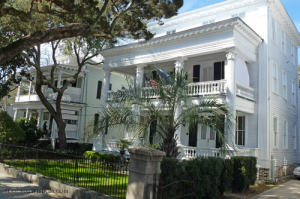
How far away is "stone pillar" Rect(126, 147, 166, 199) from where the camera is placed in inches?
243

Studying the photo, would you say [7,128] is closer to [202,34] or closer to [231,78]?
[202,34]

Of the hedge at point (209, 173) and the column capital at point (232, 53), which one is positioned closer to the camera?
the hedge at point (209, 173)

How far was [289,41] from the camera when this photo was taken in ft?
68.9

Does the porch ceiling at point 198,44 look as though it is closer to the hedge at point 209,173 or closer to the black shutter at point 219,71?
the black shutter at point 219,71

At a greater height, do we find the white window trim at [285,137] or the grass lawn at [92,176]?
the white window trim at [285,137]

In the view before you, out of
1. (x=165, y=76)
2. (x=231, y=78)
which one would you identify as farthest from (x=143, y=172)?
(x=231, y=78)

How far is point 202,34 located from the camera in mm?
14953

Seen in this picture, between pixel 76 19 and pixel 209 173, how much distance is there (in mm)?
10659

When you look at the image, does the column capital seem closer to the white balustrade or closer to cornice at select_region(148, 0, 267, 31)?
the white balustrade

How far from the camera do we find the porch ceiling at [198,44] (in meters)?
14.0

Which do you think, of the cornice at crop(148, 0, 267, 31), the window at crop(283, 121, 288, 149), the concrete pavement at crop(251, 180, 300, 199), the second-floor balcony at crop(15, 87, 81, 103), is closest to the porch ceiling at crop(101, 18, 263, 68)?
the cornice at crop(148, 0, 267, 31)

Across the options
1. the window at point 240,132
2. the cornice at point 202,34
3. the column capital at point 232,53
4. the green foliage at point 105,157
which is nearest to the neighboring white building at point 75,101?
the green foliage at point 105,157

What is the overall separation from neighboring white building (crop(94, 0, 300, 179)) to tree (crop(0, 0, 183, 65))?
7.55 ft

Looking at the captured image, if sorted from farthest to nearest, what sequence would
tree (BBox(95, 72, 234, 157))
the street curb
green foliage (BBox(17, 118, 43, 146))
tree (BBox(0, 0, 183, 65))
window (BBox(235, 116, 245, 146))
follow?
1. green foliage (BBox(17, 118, 43, 146))
2. window (BBox(235, 116, 245, 146))
3. tree (BBox(0, 0, 183, 65))
4. tree (BBox(95, 72, 234, 157))
5. the street curb
